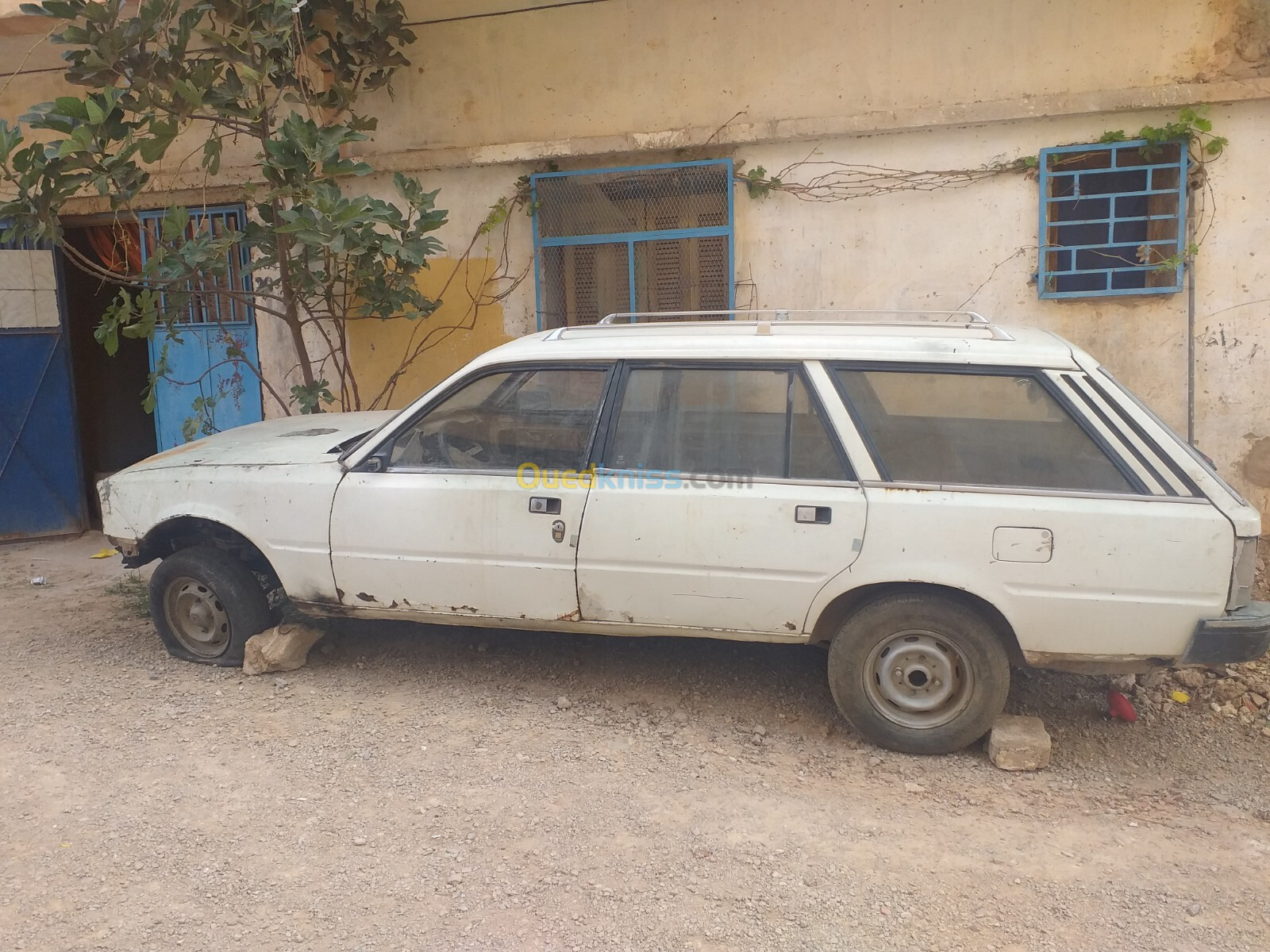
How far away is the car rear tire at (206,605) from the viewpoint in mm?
4230

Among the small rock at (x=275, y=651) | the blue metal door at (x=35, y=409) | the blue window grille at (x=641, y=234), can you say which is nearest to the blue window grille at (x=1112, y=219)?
the blue window grille at (x=641, y=234)

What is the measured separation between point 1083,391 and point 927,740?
1.37m

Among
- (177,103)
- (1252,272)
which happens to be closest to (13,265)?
(177,103)

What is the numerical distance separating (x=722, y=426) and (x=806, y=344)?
437 millimetres

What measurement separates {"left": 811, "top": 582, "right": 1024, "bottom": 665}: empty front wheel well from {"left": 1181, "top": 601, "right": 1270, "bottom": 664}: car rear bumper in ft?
1.84

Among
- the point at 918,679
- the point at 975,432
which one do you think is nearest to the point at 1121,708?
the point at 918,679

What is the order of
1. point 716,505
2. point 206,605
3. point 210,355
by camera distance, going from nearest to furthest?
point 716,505, point 206,605, point 210,355

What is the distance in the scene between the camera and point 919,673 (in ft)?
11.2

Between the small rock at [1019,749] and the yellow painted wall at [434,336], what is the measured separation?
4.37 m

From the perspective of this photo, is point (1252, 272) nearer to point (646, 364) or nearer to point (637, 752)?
point (646, 364)

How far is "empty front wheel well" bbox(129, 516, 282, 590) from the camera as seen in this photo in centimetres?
424

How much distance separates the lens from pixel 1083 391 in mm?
3279

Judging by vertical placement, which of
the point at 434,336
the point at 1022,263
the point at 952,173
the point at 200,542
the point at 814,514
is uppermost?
the point at 952,173

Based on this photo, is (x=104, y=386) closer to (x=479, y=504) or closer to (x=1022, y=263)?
(x=479, y=504)
